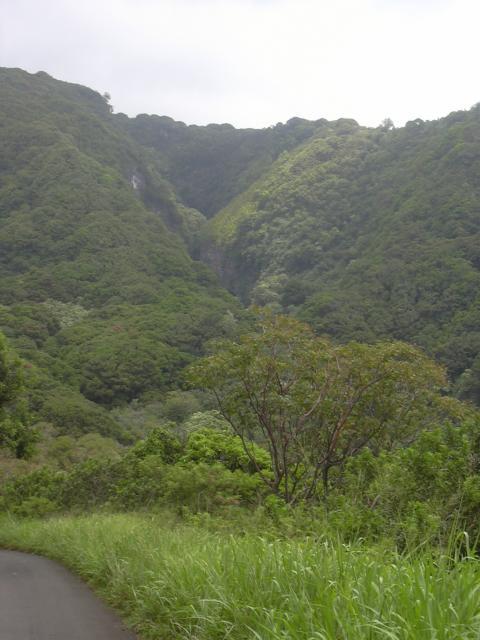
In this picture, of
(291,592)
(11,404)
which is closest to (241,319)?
(11,404)

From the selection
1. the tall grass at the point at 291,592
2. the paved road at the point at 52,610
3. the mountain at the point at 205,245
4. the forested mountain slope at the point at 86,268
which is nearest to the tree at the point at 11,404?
the paved road at the point at 52,610

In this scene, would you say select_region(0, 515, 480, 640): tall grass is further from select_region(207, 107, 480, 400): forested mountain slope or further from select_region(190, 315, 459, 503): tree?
select_region(207, 107, 480, 400): forested mountain slope

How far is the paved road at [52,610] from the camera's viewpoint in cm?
505

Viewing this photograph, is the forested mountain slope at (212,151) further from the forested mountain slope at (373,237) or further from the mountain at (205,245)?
the forested mountain slope at (373,237)

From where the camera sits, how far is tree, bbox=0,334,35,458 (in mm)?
17453

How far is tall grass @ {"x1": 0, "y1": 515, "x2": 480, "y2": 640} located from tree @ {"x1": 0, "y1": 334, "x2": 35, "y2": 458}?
40.1ft

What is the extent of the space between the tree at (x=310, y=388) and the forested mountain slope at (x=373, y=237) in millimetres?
27004

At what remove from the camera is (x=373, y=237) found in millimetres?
83000

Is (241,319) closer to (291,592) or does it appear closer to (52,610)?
(52,610)

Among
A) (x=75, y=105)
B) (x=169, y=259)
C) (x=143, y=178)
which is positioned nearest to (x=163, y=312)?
(x=169, y=259)

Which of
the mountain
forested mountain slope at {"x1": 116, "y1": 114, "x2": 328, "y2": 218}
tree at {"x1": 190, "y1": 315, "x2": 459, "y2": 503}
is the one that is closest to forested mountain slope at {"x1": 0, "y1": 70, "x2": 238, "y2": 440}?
the mountain

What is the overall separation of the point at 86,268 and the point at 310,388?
7183 cm

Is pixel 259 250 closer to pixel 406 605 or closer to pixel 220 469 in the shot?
pixel 220 469

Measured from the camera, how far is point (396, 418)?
14.4 meters
